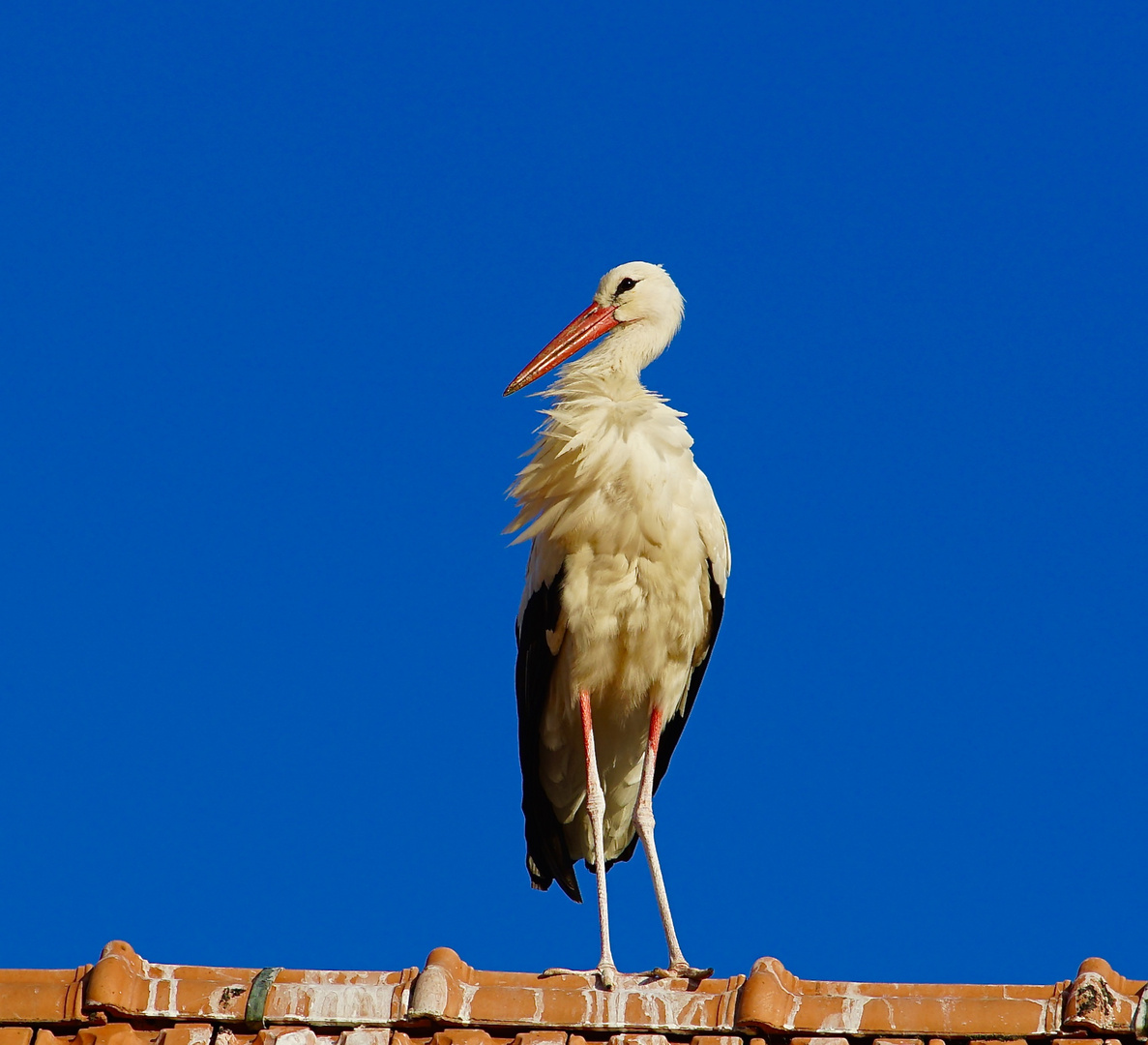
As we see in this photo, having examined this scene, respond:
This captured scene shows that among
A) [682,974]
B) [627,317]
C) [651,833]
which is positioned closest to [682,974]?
[682,974]

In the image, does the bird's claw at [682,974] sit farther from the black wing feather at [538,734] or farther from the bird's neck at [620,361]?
the bird's neck at [620,361]

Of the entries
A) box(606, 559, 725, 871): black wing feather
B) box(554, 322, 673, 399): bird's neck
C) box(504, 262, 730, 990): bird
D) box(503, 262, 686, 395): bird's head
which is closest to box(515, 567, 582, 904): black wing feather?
box(504, 262, 730, 990): bird

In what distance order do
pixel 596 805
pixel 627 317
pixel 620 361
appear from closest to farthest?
pixel 596 805, pixel 620 361, pixel 627 317

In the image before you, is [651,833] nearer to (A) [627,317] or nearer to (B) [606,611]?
(B) [606,611]

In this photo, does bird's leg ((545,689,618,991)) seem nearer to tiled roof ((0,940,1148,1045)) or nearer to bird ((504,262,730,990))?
bird ((504,262,730,990))

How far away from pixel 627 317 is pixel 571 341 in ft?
0.91

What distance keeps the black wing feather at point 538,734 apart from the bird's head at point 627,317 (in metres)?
1.22

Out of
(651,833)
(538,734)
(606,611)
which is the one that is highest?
(606,611)

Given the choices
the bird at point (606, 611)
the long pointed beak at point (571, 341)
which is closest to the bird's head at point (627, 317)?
the long pointed beak at point (571, 341)

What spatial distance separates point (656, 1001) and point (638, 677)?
207 cm

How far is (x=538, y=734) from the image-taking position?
275 inches

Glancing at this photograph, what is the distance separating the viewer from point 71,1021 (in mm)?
4871

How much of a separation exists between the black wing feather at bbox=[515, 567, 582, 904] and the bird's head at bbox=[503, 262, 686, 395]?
1221 millimetres

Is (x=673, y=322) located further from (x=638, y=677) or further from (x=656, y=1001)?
(x=656, y=1001)
